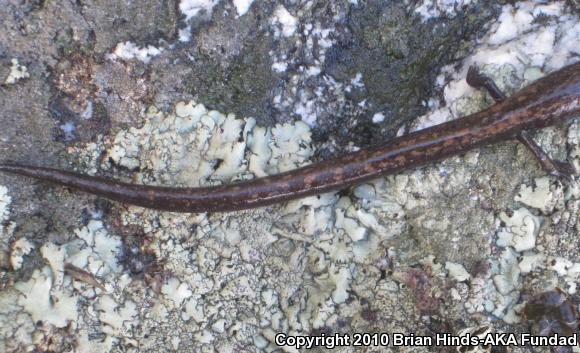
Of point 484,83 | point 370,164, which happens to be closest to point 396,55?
point 484,83

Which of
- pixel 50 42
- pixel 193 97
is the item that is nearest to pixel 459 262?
pixel 193 97

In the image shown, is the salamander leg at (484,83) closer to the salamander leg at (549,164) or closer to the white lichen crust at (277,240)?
the white lichen crust at (277,240)

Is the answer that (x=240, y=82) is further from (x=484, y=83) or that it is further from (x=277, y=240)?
(x=484, y=83)

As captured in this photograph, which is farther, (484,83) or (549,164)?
(484,83)

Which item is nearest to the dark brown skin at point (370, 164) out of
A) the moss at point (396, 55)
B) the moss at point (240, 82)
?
the moss at point (396, 55)

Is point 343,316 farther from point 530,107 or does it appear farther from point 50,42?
point 50,42

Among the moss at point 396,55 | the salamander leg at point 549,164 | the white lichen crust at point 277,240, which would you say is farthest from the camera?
the moss at point 396,55
